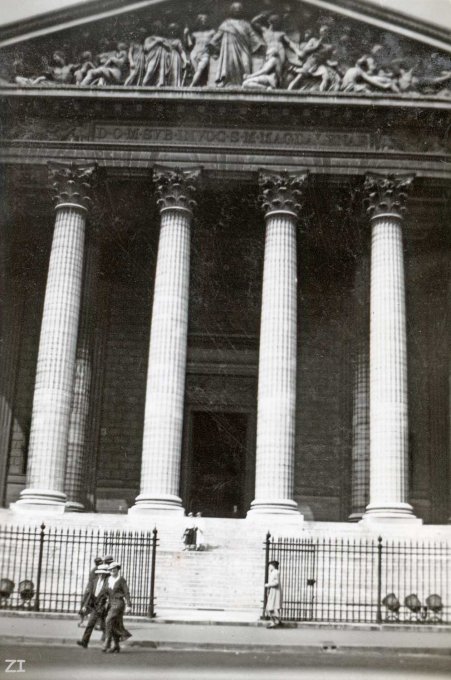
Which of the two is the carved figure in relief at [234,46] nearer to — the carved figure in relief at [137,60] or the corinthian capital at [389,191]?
the carved figure in relief at [137,60]

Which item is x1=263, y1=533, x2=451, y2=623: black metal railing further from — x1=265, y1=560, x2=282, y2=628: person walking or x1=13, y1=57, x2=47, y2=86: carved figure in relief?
x1=13, y1=57, x2=47, y2=86: carved figure in relief

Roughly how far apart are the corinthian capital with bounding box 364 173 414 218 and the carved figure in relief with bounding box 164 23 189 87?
23.2 feet

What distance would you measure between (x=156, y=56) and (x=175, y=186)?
4.55 metres

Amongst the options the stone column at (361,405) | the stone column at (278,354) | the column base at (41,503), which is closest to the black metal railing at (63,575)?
the column base at (41,503)

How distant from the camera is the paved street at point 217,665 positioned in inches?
464

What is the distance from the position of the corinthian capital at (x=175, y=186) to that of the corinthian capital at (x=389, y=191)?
18.8ft

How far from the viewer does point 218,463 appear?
33438mm

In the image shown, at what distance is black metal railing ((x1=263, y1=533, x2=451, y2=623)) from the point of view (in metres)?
19.8

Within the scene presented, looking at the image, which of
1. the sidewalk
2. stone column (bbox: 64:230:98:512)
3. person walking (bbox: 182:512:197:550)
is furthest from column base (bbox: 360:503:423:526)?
stone column (bbox: 64:230:98:512)

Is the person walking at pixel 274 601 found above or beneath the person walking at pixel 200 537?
beneath

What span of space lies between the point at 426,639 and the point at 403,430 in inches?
393

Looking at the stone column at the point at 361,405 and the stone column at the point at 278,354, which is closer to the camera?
the stone column at the point at 278,354

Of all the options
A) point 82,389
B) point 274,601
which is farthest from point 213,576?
point 82,389

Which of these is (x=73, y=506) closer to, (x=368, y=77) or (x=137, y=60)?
(x=137, y=60)
